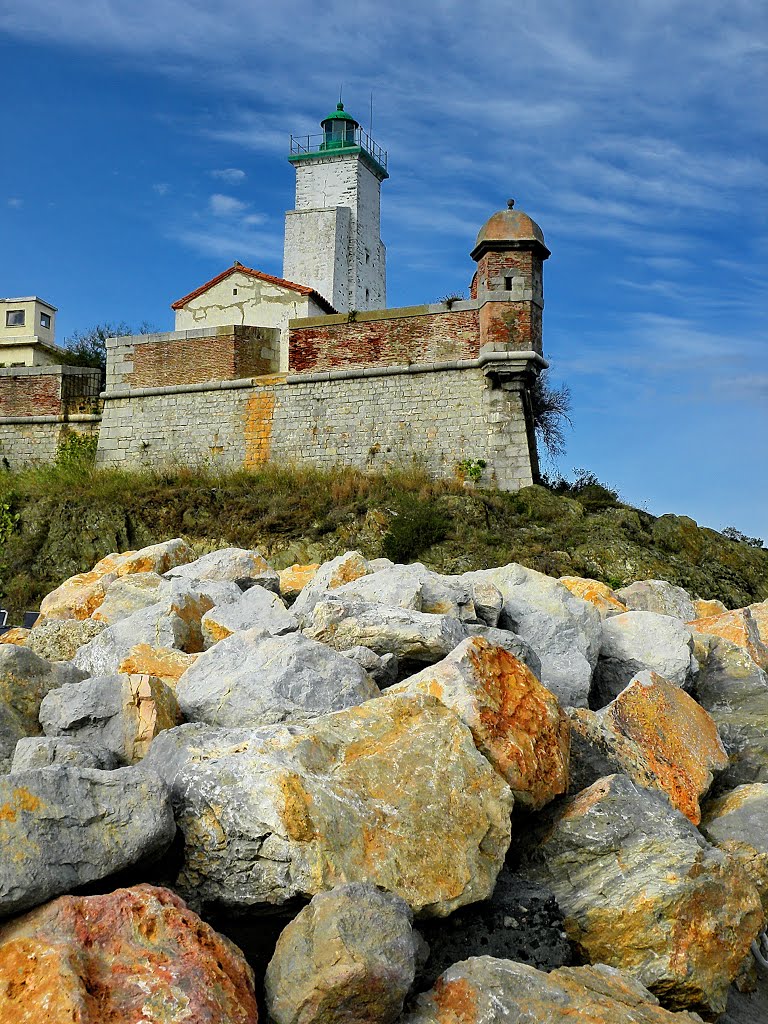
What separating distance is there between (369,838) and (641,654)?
316cm

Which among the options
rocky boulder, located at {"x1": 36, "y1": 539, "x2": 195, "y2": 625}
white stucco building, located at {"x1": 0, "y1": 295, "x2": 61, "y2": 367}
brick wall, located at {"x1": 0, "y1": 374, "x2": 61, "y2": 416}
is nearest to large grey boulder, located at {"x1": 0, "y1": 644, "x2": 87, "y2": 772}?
rocky boulder, located at {"x1": 36, "y1": 539, "x2": 195, "y2": 625}

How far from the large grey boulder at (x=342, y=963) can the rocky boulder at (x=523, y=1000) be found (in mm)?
148

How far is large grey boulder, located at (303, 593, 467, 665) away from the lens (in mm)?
4918

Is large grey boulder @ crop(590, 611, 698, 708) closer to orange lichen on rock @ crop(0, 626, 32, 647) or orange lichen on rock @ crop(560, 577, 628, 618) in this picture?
orange lichen on rock @ crop(560, 577, 628, 618)

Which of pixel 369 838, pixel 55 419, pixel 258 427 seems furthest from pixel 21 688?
pixel 55 419

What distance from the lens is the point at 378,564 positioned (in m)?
8.23

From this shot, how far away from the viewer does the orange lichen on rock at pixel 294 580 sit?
8.02 metres

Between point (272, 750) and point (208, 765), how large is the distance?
8.9 inches

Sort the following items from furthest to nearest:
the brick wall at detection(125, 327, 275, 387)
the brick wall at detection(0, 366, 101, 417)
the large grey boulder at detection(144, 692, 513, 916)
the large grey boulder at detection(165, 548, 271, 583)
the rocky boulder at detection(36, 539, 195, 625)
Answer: the brick wall at detection(0, 366, 101, 417), the brick wall at detection(125, 327, 275, 387), the large grey boulder at detection(165, 548, 271, 583), the rocky boulder at detection(36, 539, 195, 625), the large grey boulder at detection(144, 692, 513, 916)

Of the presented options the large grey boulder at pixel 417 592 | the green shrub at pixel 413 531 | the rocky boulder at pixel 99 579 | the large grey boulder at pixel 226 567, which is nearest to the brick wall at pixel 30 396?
the green shrub at pixel 413 531

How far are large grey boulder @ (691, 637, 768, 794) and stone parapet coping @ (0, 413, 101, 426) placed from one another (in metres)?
17.6

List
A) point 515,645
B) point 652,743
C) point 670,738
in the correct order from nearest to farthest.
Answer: point 652,743
point 670,738
point 515,645

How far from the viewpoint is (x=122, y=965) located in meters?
2.58

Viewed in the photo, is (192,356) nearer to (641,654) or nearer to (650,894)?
(641,654)
